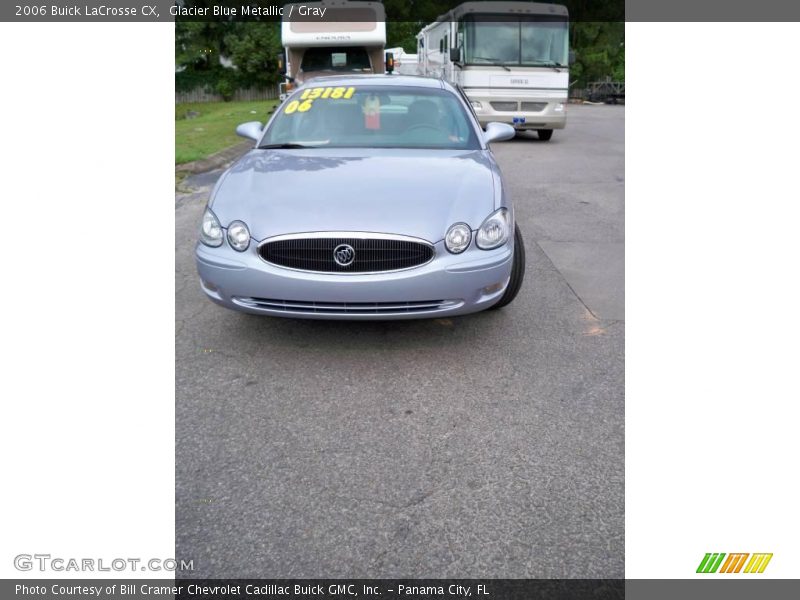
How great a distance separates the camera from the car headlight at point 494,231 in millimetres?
3938

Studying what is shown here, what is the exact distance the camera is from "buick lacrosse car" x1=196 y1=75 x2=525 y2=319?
3781mm

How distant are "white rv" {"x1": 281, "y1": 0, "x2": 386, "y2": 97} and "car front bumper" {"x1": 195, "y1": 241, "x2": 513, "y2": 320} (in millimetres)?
14265

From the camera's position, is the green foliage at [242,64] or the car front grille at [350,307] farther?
the green foliage at [242,64]

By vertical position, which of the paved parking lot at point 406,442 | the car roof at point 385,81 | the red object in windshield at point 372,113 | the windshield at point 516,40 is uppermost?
the windshield at point 516,40

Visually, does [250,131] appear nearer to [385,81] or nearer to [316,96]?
[316,96]

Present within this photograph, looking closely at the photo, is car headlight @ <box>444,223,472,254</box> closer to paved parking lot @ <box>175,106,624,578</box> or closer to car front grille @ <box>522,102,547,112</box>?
paved parking lot @ <box>175,106,624,578</box>

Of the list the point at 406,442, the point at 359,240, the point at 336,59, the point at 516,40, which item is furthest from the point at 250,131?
the point at 336,59

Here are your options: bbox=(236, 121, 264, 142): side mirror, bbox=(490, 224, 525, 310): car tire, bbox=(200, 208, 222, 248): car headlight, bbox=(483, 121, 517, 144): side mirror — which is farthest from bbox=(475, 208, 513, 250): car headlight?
bbox=(236, 121, 264, 142): side mirror

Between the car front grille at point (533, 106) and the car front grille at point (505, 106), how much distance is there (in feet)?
0.72

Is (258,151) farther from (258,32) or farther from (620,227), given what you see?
(258,32)

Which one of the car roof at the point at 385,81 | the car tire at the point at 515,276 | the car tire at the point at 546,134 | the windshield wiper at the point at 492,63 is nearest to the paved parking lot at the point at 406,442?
the car tire at the point at 515,276

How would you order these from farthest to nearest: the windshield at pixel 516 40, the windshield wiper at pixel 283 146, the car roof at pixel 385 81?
the windshield at pixel 516 40
the car roof at pixel 385 81
the windshield wiper at pixel 283 146

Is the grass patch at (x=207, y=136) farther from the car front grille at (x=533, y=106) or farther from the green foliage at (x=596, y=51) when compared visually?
the green foliage at (x=596, y=51)
